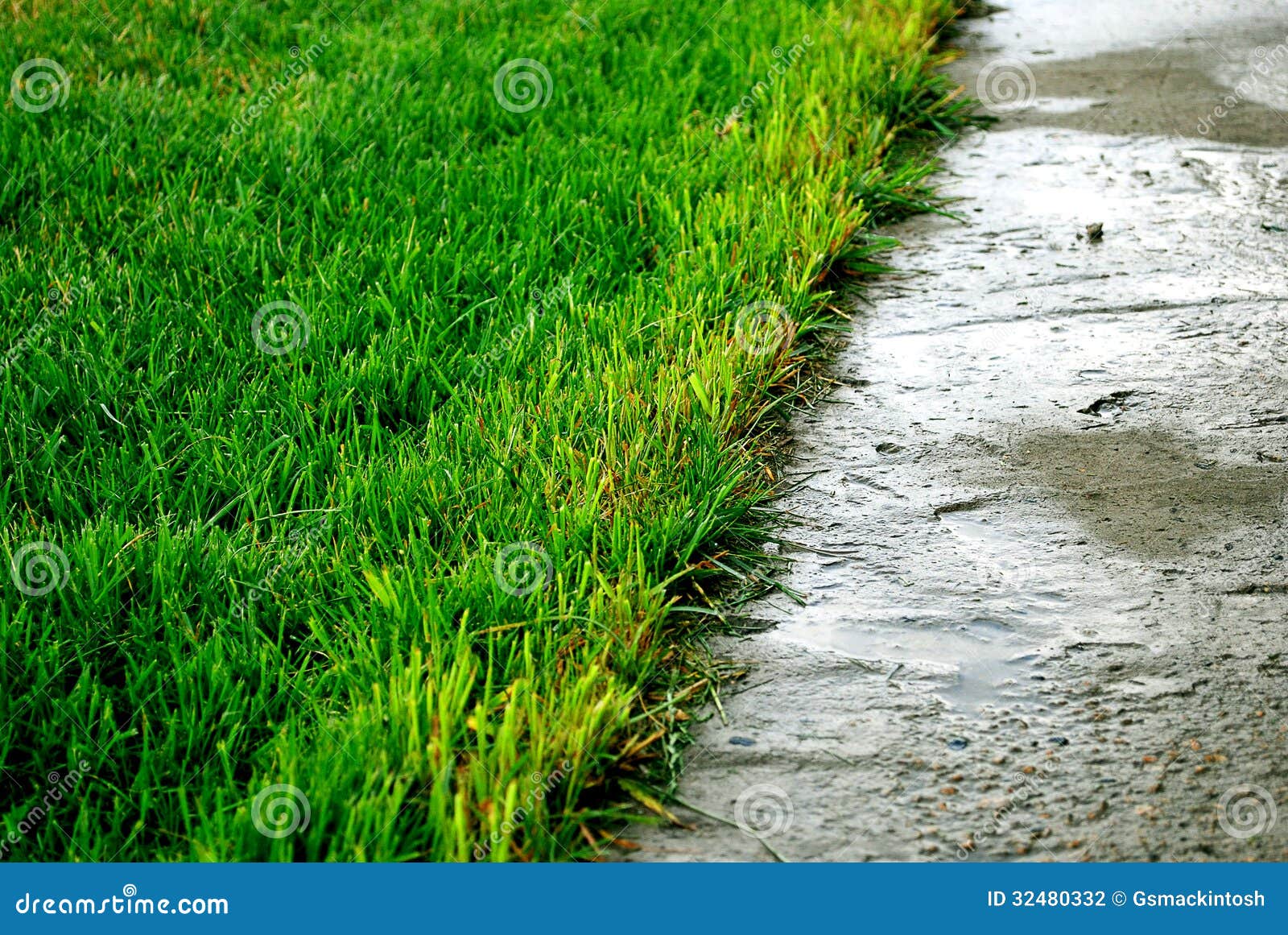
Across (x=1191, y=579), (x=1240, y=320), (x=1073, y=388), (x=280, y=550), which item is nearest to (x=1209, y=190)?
(x=1240, y=320)

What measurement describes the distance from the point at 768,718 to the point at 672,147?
108 inches

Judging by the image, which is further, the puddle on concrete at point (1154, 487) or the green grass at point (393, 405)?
the puddle on concrete at point (1154, 487)

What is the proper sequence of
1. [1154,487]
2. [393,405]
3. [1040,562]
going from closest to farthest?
[1040,562] < [1154,487] < [393,405]

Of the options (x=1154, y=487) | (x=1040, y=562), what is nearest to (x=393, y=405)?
(x=1040, y=562)

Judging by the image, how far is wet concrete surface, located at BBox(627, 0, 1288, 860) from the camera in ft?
5.73

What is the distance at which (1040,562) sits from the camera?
2279mm

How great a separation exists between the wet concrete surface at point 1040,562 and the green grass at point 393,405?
0.20m

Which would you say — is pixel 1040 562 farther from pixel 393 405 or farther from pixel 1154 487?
pixel 393 405

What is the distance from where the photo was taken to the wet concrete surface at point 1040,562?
1745mm

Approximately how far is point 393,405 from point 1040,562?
152 cm

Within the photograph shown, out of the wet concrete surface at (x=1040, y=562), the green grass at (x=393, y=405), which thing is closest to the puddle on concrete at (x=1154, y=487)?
the wet concrete surface at (x=1040, y=562)

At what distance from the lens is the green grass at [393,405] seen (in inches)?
72.2

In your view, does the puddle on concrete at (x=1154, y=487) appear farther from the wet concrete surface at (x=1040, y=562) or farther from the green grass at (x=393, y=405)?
the green grass at (x=393, y=405)

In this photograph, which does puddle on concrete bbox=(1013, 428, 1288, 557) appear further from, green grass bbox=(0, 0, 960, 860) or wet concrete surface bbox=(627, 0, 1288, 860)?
green grass bbox=(0, 0, 960, 860)
